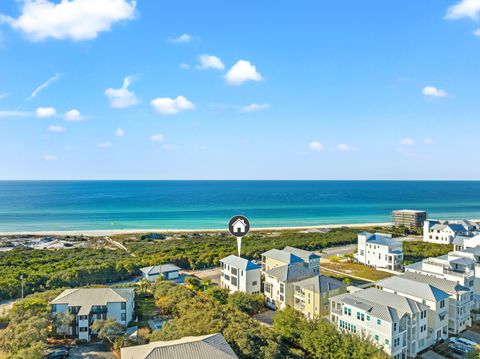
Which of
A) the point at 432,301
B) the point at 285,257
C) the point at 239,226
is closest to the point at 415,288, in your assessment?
the point at 432,301

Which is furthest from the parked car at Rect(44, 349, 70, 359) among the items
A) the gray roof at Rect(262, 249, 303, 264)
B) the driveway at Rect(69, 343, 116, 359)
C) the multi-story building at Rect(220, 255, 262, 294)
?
the gray roof at Rect(262, 249, 303, 264)

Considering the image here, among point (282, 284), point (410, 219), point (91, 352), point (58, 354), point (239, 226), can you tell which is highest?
point (239, 226)

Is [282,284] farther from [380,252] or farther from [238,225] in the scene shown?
[380,252]

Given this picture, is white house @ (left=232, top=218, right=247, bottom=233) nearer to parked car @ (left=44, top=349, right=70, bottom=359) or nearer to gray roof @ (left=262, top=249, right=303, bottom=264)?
gray roof @ (left=262, top=249, right=303, bottom=264)

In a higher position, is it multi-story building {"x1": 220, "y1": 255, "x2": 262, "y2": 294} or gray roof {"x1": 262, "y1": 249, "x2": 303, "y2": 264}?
gray roof {"x1": 262, "y1": 249, "x2": 303, "y2": 264}

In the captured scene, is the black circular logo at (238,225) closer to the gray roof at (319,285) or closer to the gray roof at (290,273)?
the gray roof at (290,273)

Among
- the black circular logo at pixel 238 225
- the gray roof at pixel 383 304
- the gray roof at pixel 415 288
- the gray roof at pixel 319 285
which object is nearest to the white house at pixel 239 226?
the black circular logo at pixel 238 225
